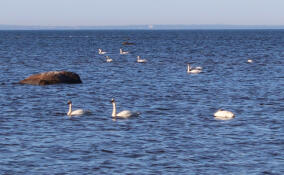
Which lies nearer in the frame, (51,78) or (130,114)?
(130,114)

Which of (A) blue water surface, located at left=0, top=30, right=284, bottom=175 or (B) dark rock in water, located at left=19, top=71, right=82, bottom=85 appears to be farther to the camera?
(B) dark rock in water, located at left=19, top=71, right=82, bottom=85

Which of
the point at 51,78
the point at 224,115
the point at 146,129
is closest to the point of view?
the point at 146,129

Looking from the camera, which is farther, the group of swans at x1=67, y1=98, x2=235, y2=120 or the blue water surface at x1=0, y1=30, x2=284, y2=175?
the group of swans at x1=67, y1=98, x2=235, y2=120

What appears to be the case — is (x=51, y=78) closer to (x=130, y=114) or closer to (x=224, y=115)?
(x=130, y=114)

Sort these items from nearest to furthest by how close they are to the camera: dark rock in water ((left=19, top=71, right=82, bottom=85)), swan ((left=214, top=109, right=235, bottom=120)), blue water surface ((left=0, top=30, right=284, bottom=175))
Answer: blue water surface ((left=0, top=30, right=284, bottom=175)) → swan ((left=214, top=109, right=235, bottom=120)) → dark rock in water ((left=19, top=71, right=82, bottom=85))

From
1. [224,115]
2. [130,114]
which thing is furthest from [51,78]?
[224,115]

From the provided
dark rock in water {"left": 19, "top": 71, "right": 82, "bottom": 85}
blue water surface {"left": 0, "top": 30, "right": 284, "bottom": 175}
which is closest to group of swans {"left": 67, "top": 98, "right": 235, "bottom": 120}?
blue water surface {"left": 0, "top": 30, "right": 284, "bottom": 175}

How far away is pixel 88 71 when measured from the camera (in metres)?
57.2

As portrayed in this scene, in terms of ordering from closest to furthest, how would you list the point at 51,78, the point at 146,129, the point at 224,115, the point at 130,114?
1. the point at 146,129
2. the point at 224,115
3. the point at 130,114
4. the point at 51,78

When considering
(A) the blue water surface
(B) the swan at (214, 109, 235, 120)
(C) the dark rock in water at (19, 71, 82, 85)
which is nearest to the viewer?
(A) the blue water surface

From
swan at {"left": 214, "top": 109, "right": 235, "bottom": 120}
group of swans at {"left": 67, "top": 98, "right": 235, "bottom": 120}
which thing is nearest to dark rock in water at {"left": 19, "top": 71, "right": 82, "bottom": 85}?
group of swans at {"left": 67, "top": 98, "right": 235, "bottom": 120}

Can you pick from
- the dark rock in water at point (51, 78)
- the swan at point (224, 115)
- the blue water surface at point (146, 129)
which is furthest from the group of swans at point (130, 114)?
the dark rock in water at point (51, 78)

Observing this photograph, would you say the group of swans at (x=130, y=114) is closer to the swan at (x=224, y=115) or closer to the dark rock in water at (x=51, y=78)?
the swan at (x=224, y=115)

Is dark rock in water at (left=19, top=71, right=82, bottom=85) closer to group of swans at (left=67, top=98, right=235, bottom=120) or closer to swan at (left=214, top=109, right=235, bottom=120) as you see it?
group of swans at (left=67, top=98, right=235, bottom=120)
